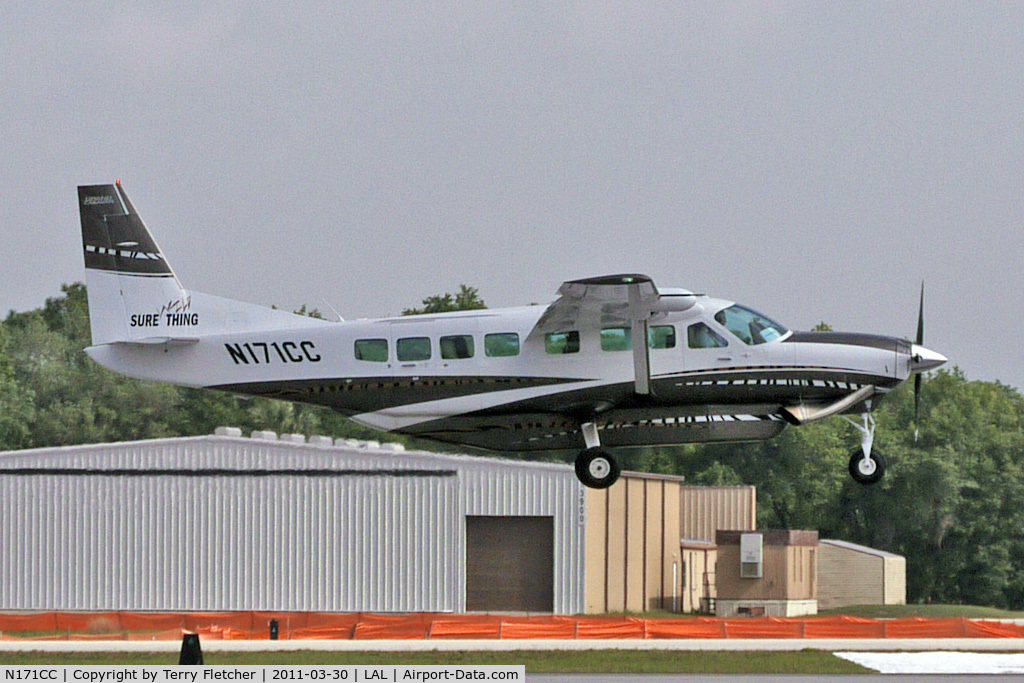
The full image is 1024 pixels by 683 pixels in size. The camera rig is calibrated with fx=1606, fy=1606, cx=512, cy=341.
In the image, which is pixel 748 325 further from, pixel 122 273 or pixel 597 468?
pixel 122 273

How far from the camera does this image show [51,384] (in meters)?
79.2

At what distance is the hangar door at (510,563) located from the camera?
162 feet

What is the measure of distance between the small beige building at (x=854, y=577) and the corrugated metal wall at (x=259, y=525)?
47.6 ft

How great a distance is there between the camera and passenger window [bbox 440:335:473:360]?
28.7 meters

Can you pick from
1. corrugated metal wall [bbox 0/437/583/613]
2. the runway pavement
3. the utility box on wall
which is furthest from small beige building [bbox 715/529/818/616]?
the runway pavement

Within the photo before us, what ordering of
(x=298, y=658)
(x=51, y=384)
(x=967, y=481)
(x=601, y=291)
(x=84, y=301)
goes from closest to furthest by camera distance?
(x=601, y=291) < (x=298, y=658) < (x=967, y=481) < (x=51, y=384) < (x=84, y=301)

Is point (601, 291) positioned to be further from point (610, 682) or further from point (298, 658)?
point (298, 658)

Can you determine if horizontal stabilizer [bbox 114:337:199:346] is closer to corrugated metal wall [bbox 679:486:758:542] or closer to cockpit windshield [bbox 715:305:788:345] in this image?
cockpit windshield [bbox 715:305:788:345]

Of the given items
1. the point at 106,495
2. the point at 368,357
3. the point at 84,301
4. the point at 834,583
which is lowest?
the point at 834,583

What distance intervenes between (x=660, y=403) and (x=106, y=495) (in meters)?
26.2

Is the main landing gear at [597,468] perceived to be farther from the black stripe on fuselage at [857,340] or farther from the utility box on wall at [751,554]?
the utility box on wall at [751,554]

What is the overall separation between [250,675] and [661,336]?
9.23 meters

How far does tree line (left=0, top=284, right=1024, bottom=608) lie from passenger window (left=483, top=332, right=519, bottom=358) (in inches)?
1669

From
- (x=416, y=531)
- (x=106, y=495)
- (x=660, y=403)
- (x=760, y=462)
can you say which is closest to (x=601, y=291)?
(x=660, y=403)
